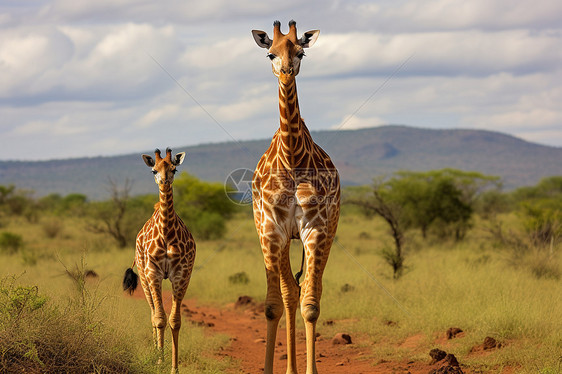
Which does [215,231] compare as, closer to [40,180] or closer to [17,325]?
[17,325]

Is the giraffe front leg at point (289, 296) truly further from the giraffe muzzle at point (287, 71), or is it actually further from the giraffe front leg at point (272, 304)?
the giraffe muzzle at point (287, 71)

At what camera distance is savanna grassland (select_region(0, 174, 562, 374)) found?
600 cm

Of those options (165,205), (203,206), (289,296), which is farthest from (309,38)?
(203,206)

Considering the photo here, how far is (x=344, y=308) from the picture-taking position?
11477mm

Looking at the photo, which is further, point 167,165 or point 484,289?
point 484,289

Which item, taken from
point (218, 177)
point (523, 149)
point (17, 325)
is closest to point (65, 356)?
point (17, 325)

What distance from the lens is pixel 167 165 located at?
784cm

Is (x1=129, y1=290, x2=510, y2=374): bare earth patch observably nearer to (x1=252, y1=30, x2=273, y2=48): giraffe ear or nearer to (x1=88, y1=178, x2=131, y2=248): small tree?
(x1=252, y1=30, x2=273, y2=48): giraffe ear

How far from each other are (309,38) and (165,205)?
305 centimetres

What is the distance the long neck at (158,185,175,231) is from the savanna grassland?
113cm

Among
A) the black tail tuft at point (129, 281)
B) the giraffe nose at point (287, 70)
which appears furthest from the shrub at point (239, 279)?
the giraffe nose at point (287, 70)

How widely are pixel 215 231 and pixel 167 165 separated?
18069mm

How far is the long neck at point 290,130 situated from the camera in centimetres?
587

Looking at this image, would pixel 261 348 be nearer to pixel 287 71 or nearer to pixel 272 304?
pixel 272 304
